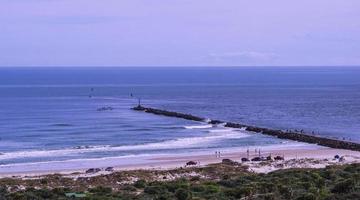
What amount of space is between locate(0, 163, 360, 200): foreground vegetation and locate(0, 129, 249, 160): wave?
56.0 feet

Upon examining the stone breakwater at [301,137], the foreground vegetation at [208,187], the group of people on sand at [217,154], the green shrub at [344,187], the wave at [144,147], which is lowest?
the wave at [144,147]

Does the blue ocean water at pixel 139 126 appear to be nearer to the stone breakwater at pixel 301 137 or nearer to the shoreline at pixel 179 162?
the stone breakwater at pixel 301 137

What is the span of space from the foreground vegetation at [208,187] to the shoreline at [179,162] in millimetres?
4807

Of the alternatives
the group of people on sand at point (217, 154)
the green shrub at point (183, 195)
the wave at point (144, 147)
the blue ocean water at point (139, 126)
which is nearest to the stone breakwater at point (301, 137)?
the blue ocean water at point (139, 126)

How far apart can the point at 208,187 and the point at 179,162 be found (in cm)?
2219

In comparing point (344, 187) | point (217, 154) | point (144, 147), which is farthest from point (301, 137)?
point (344, 187)

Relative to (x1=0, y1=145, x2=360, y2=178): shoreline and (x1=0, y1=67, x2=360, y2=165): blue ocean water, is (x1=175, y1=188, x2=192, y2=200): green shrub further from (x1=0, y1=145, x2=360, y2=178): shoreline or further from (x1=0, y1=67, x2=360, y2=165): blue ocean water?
(x1=0, y1=67, x2=360, y2=165): blue ocean water

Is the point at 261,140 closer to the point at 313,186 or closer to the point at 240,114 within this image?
the point at 240,114

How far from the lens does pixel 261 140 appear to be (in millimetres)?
69875

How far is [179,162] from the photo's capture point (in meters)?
51.6

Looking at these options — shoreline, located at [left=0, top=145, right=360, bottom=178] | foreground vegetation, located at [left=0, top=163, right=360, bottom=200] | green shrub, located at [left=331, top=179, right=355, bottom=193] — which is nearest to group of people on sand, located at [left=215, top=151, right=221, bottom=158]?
shoreline, located at [left=0, top=145, right=360, bottom=178]

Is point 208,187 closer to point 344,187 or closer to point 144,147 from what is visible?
point 344,187

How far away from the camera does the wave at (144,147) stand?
5766 cm

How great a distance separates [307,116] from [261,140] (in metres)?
32.4
